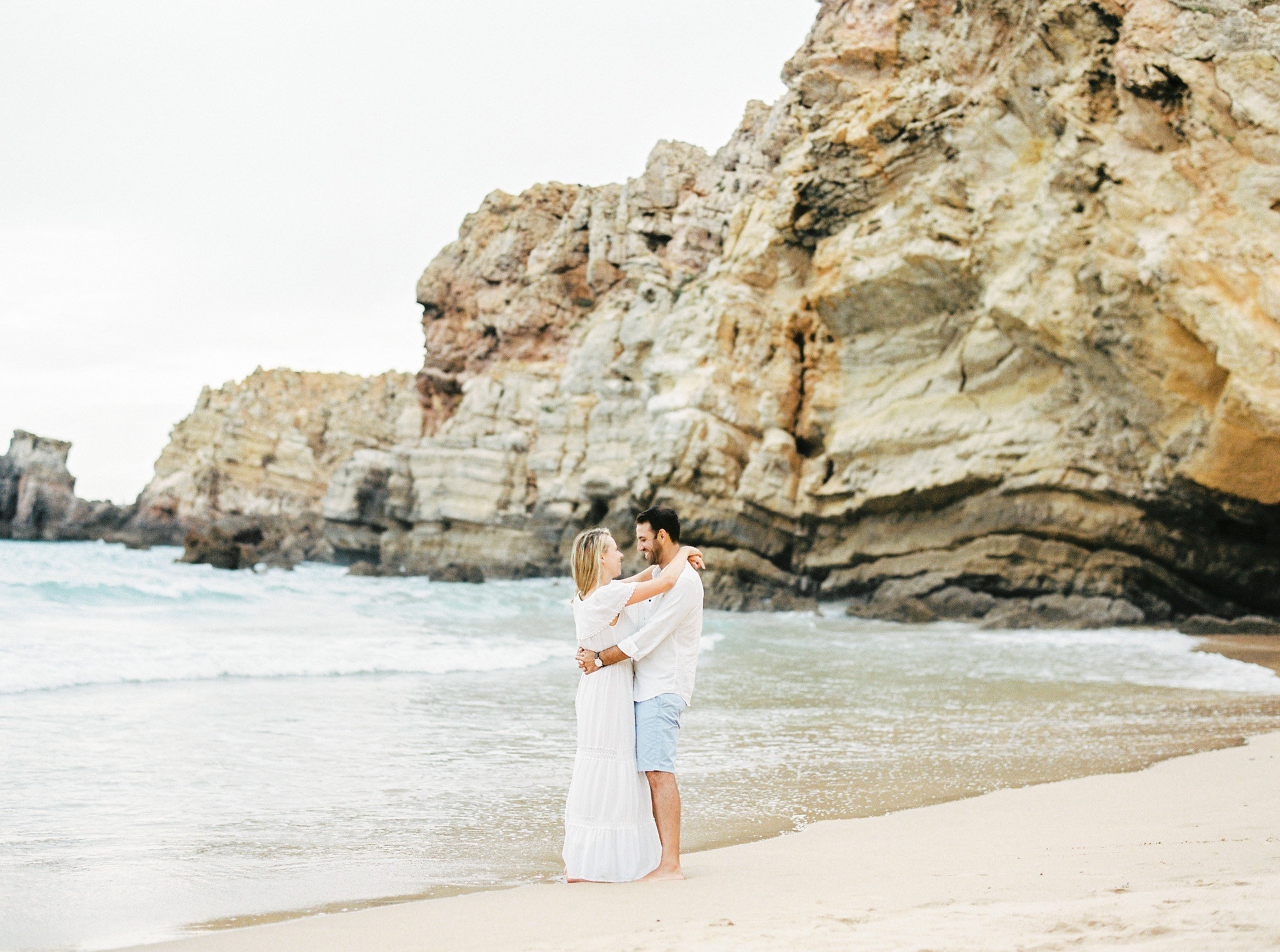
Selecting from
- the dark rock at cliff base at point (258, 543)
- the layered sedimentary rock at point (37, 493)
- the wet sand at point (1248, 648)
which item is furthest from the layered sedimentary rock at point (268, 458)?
the wet sand at point (1248, 648)


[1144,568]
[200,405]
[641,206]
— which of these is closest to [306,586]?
[641,206]

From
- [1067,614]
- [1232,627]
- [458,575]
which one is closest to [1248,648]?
[1232,627]

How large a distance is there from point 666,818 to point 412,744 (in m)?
3.19

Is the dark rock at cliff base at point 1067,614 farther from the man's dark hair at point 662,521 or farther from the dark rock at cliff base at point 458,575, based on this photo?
the dark rock at cliff base at point 458,575

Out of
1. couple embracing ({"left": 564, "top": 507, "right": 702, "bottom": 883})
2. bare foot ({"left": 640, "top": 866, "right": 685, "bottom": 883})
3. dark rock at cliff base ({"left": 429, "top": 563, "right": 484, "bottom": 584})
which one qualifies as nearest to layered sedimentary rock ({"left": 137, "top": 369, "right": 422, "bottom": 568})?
dark rock at cliff base ({"left": 429, "top": 563, "right": 484, "bottom": 584})

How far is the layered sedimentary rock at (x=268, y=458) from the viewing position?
5034 cm

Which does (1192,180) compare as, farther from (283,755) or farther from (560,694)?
(283,755)

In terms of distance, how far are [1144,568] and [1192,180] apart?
7.16m

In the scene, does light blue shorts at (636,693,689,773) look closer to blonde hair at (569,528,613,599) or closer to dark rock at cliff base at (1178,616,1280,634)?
blonde hair at (569,528,613,599)

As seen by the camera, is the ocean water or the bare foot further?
the ocean water

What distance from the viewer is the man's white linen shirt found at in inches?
141

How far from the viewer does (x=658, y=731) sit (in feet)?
11.7

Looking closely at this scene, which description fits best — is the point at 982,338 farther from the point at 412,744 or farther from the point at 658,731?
the point at 658,731

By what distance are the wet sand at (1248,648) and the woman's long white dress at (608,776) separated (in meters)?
9.44
